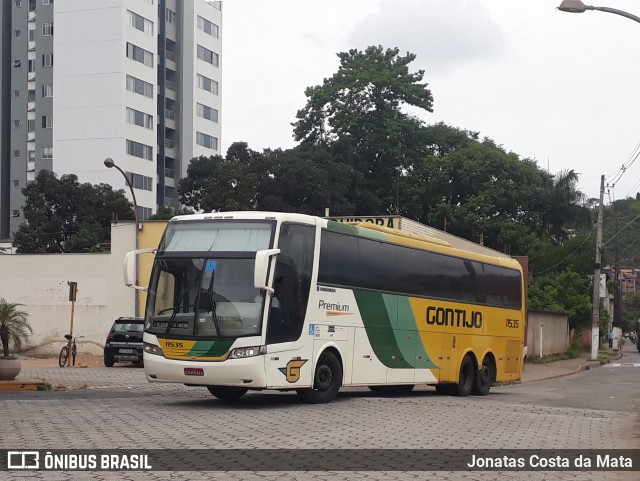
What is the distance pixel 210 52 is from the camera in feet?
307

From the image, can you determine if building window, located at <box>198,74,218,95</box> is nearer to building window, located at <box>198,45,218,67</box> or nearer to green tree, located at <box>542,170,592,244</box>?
building window, located at <box>198,45,218,67</box>

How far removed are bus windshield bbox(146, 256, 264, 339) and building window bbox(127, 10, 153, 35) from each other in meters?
66.1

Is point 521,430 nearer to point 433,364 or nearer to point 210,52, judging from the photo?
point 433,364

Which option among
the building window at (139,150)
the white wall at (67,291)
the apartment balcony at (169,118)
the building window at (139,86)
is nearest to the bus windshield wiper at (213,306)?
the white wall at (67,291)

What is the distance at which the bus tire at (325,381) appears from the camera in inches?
703

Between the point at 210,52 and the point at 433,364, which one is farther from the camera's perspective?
the point at 210,52

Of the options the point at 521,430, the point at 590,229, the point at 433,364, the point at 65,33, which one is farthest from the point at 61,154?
the point at 521,430

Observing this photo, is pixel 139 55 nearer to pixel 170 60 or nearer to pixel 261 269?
pixel 170 60

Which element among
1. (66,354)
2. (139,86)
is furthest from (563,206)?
(66,354)

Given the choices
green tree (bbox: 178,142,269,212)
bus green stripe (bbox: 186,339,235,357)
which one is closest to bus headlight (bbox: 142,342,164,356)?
bus green stripe (bbox: 186,339,235,357)

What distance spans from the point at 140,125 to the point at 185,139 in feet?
32.3

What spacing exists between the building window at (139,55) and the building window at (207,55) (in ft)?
32.6

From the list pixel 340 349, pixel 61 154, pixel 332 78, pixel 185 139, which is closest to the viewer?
pixel 340 349

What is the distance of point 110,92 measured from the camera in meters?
78.4
